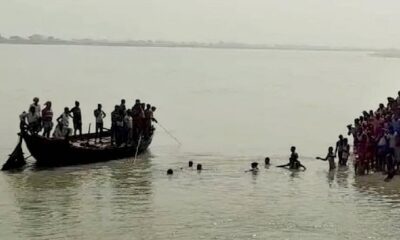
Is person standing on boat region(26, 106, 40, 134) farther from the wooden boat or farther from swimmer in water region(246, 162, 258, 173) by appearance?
swimmer in water region(246, 162, 258, 173)

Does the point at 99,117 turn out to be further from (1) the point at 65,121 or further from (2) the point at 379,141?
(2) the point at 379,141

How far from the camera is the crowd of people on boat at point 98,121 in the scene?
22.6 meters

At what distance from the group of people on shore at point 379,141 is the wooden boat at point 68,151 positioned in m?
7.73

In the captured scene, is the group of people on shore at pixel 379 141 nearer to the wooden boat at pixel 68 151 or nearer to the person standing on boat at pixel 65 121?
the wooden boat at pixel 68 151

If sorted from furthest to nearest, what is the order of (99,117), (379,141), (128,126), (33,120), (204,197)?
(99,117) → (128,126) → (33,120) → (379,141) → (204,197)

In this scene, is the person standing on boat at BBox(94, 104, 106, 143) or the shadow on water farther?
the person standing on boat at BBox(94, 104, 106, 143)

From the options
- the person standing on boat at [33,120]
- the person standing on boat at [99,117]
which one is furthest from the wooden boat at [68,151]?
the person standing on boat at [99,117]

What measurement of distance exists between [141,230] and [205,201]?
3.33 m

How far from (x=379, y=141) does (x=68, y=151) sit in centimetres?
918

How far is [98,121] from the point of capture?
25.5m

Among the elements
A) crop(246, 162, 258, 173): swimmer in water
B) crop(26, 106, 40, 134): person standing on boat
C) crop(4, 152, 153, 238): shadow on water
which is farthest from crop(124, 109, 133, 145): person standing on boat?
crop(246, 162, 258, 173): swimmer in water

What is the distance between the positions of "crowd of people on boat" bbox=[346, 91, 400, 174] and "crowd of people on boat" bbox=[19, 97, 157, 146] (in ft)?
23.9

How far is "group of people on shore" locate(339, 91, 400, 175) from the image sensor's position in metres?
19.9

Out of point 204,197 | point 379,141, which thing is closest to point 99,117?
point 204,197
